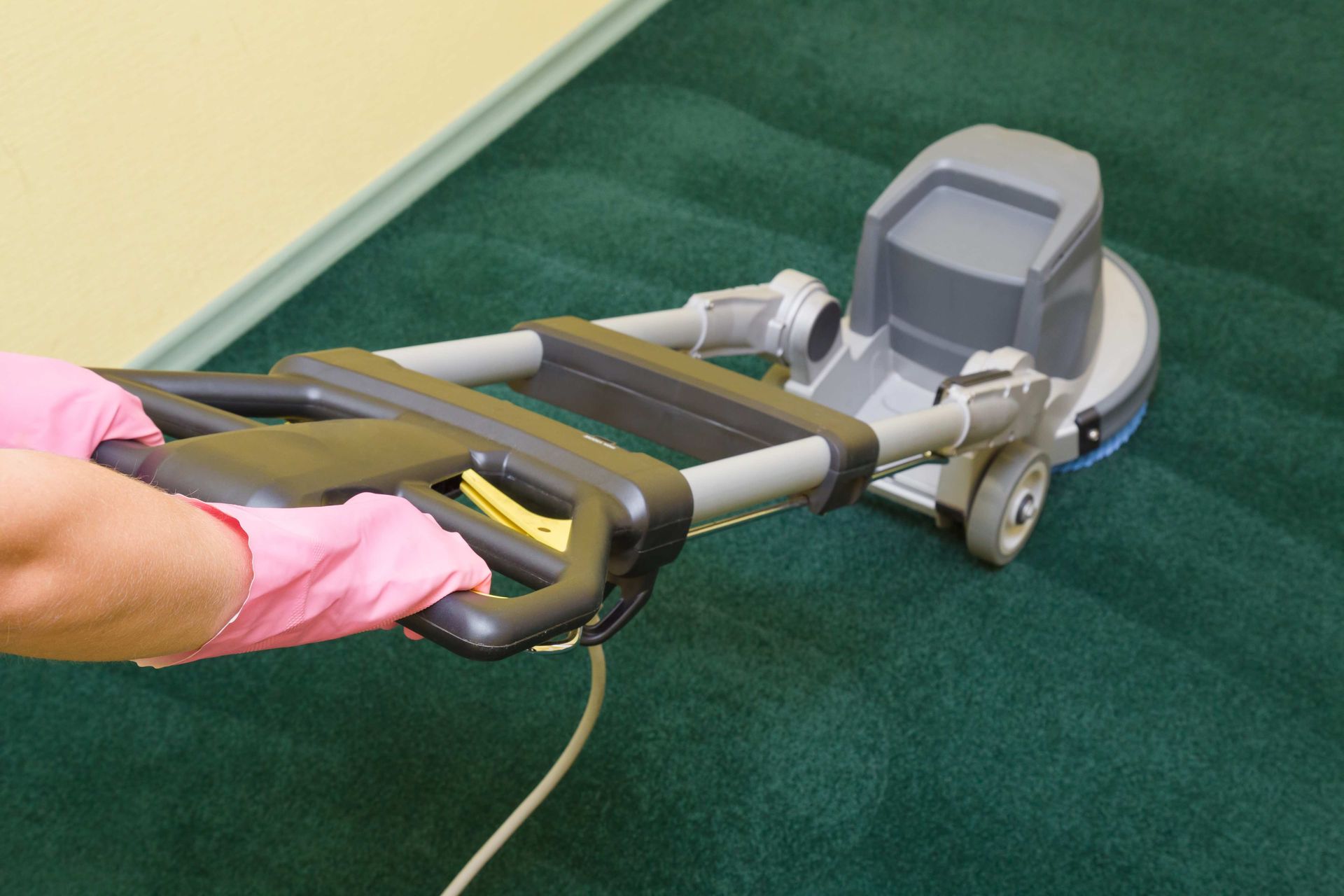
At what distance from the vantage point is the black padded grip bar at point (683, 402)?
105cm

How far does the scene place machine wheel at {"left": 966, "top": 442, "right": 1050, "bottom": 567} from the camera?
147 centimetres

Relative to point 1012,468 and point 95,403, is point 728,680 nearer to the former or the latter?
point 1012,468

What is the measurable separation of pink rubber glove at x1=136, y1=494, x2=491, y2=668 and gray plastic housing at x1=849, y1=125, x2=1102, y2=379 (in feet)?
3.33

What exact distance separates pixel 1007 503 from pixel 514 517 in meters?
0.88

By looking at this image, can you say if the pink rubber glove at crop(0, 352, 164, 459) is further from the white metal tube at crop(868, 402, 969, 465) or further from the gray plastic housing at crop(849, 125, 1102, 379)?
the gray plastic housing at crop(849, 125, 1102, 379)

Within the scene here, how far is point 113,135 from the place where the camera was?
167 centimetres

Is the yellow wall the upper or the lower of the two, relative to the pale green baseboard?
upper

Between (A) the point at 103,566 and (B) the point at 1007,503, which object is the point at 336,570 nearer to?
(A) the point at 103,566

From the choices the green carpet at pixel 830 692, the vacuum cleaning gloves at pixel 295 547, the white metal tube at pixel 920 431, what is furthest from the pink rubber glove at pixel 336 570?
the green carpet at pixel 830 692

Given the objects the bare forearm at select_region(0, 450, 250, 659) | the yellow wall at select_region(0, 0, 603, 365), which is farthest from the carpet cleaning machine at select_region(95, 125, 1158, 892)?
the yellow wall at select_region(0, 0, 603, 365)

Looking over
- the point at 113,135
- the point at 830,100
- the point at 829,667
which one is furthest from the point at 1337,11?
the point at 113,135

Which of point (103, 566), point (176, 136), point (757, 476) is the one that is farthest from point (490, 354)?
point (176, 136)

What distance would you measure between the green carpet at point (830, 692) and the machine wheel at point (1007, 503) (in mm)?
61

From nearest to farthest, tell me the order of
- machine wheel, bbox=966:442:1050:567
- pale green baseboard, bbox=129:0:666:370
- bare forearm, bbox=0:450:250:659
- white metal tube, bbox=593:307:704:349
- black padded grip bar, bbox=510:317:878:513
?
bare forearm, bbox=0:450:250:659 → black padded grip bar, bbox=510:317:878:513 → white metal tube, bbox=593:307:704:349 → machine wheel, bbox=966:442:1050:567 → pale green baseboard, bbox=129:0:666:370
